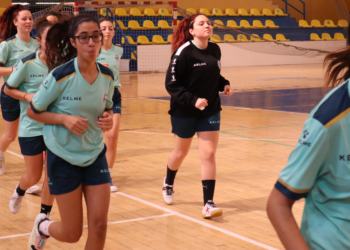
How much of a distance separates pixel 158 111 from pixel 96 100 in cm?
798

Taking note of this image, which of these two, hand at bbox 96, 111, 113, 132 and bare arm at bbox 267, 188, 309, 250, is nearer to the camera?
bare arm at bbox 267, 188, 309, 250

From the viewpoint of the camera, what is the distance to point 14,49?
5367 mm

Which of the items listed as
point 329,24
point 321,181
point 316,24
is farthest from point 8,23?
point 329,24

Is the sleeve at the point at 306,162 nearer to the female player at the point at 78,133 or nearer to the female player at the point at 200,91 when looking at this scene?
the female player at the point at 78,133

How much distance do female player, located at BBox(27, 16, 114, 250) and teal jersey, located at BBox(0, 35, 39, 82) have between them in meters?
2.46

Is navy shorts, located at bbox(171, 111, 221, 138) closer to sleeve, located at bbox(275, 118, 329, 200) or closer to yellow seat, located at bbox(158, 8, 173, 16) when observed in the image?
sleeve, located at bbox(275, 118, 329, 200)

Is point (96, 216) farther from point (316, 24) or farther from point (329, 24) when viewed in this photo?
point (329, 24)

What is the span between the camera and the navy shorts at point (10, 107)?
18.1 feet

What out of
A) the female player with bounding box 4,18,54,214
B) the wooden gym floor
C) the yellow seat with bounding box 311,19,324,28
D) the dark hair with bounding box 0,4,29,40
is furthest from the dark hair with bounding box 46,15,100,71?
the yellow seat with bounding box 311,19,324,28

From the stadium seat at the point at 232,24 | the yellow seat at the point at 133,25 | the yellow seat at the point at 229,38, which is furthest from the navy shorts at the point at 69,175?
the stadium seat at the point at 232,24

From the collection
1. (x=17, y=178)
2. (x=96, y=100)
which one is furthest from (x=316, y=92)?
(x=96, y=100)

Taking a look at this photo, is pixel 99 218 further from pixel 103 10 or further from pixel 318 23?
pixel 318 23

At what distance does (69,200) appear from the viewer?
2945 mm

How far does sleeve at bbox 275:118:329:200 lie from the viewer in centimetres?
131
